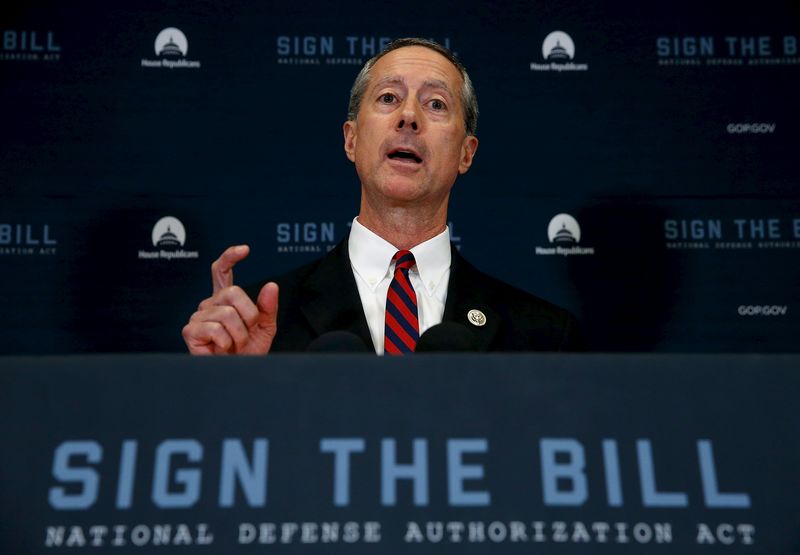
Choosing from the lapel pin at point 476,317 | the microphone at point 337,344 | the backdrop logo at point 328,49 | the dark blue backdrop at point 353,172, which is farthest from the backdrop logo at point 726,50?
the microphone at point 337,344

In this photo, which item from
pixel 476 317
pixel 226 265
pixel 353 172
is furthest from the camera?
pixel 353 172

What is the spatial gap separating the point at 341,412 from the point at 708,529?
0.29 meters

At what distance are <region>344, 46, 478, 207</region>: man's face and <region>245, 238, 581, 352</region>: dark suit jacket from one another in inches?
6.1

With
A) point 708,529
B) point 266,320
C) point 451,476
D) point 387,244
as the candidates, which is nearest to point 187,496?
point 451,476

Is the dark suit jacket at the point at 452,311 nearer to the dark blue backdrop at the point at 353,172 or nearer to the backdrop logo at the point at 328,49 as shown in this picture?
the dark blue backdrop at the point at 353,172

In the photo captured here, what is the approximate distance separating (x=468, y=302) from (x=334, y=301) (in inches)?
10.3

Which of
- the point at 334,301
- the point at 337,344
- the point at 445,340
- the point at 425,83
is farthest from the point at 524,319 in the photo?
the point at 337,344

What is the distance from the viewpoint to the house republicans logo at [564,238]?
259 centimetres

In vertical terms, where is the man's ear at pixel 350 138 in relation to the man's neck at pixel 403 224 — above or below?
above

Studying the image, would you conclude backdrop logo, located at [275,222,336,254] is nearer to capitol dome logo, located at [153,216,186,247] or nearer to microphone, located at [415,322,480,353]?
capitol dome logo, located at [153,216,186,247]

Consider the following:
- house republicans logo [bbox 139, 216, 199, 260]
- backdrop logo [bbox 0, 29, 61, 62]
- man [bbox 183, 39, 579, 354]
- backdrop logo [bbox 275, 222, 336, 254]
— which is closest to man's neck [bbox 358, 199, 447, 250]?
man [bbox 183, 39, 579, 354]

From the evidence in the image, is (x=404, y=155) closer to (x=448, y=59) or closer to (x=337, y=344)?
(x=448, y=59)

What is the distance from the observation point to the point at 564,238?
2594 millimetres

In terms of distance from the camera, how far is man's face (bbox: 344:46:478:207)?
1954mm
